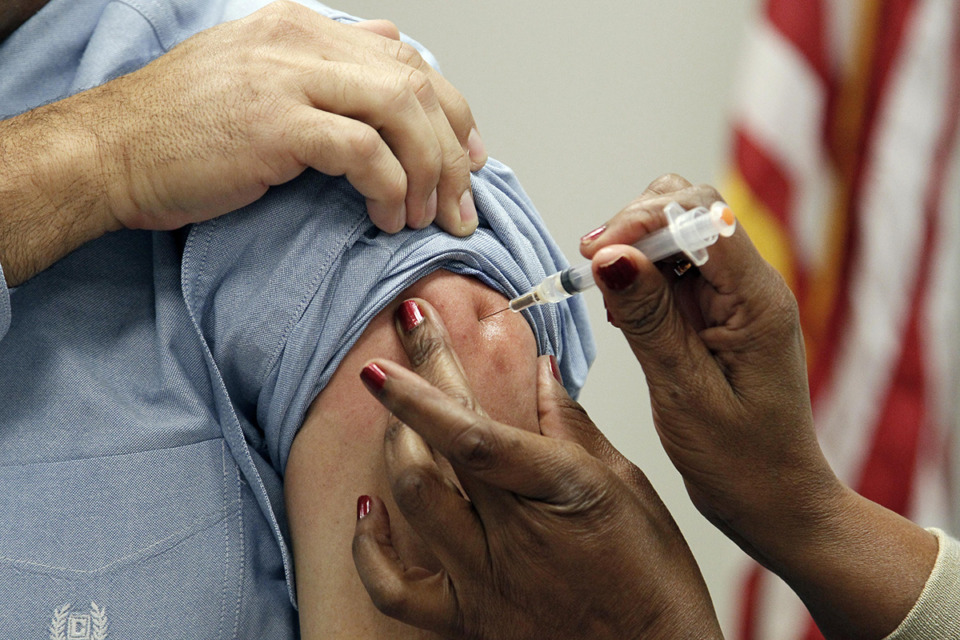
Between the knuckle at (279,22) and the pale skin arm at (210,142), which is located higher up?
the knuckle at (279,22)

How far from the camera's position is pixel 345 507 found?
754mm

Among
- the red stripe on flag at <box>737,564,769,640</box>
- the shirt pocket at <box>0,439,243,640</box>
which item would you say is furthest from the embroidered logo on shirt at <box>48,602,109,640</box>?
the red stripe on flag at <box>737,564,769,640</box>

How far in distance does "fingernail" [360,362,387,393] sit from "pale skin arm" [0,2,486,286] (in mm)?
191

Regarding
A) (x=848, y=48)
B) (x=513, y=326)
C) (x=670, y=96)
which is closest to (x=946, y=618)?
(x=513, y=326)

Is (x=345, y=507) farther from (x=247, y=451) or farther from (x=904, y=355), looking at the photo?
(x=904, y=355)

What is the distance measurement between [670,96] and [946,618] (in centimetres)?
113

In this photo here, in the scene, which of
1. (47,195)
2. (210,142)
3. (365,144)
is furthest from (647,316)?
(47,195)

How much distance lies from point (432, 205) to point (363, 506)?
11.5 inches

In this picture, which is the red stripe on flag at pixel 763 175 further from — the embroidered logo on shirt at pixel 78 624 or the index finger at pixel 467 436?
the embroidered logo on shirt at pixel 78 624

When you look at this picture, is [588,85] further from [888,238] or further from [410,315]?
[410,315]

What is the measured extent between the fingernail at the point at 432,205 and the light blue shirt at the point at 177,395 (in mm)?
17

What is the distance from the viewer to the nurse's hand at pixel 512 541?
65cm

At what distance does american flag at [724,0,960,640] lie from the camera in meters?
1.37

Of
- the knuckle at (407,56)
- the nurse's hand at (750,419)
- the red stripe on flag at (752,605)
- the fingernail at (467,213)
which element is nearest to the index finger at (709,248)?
the nurse's hand at (750,419)
